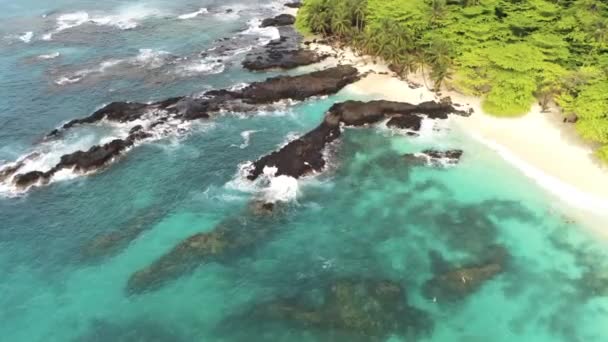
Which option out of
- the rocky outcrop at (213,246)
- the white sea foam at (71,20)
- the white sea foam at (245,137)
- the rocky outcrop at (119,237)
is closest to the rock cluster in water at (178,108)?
the white sea foam at (245,137)

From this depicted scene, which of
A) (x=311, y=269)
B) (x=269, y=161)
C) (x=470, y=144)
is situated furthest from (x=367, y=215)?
(x=470, y=144)

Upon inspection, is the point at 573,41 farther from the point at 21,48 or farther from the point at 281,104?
the point at 21,48

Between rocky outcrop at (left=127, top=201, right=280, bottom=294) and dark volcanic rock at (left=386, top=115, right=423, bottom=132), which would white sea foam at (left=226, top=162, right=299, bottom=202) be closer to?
rocky outcrop at (left=127, top=201, right=280, bottom=294)

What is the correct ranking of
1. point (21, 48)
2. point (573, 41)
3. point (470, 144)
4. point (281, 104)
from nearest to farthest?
point (470, 144) < point (573, 41) < point (281, 104) < point (21, 48)

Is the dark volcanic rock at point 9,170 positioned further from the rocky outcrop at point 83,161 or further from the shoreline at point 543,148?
the shoreline at point 543,148

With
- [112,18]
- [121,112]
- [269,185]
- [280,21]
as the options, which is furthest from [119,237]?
[112,18]

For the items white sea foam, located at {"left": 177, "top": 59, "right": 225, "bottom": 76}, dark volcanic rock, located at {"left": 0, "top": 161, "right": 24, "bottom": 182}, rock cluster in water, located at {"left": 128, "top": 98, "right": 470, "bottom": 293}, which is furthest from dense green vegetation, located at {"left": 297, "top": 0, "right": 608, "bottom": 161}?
dark volcanic rock, located at {"left": 0, "top": 161, "right": 24, "bottom": 182}
